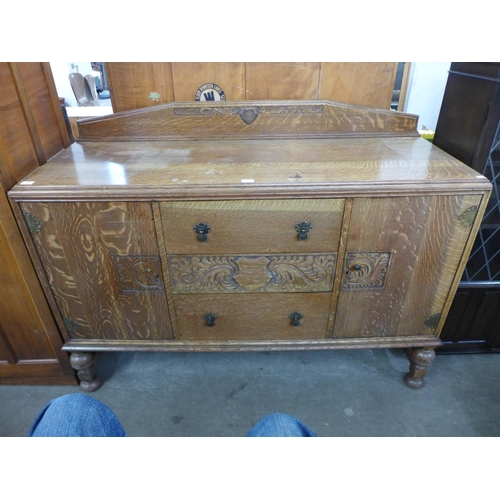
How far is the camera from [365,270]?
1170 mm

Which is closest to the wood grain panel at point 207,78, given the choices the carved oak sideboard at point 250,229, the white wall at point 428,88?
the carved oak sideboard at point 250,229

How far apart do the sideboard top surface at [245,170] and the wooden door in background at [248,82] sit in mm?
209

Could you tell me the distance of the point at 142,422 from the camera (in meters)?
1.36

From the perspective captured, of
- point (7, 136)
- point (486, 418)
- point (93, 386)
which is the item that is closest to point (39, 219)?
point (7, 136)

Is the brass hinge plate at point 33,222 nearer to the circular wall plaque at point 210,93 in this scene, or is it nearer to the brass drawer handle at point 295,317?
the circular wall plaque at point 210,93

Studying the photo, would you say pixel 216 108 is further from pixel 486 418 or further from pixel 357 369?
pixel 486 418

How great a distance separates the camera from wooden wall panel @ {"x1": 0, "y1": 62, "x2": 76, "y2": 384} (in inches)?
43.0

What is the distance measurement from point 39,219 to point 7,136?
26cm

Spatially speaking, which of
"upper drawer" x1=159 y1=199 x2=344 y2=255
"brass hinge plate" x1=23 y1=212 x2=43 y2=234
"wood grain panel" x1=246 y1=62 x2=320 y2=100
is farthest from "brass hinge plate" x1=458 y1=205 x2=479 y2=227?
"brass hinge plate" x1=23 y1=212 x2=43 y2=234

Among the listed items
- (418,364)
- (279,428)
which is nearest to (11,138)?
(279,428)

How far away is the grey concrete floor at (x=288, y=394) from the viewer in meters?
1.35

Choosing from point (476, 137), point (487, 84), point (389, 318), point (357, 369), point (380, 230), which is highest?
point (487, 84)

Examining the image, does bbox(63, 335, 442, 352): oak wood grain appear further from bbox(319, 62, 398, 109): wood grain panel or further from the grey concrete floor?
bbox(319, 62, 398, 109): wood grain panel

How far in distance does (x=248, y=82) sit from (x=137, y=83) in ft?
1.40
